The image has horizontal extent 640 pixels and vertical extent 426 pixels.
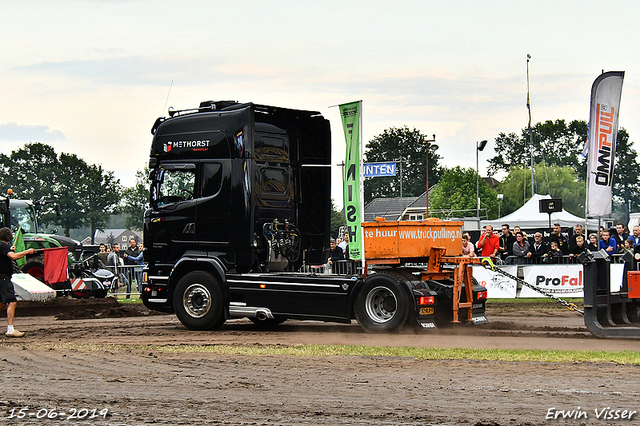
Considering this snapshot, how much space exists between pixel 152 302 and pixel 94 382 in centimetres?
615

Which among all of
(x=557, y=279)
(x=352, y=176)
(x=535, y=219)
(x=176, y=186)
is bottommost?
(x=557, y=279)

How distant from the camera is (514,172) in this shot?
102188 millimetres

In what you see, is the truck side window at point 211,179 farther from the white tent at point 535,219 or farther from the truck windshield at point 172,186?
the white tent at point 535,219

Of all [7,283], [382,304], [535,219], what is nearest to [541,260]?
[382,304]

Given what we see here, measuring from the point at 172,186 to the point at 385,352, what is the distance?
217 inches

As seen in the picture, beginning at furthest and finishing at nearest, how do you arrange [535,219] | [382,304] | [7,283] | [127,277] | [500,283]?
1. [535,219]
2. [127,277]
3. [500,283]
4. [7,283]
5. [382,304]

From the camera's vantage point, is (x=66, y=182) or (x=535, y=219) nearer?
(x=535, y=219)

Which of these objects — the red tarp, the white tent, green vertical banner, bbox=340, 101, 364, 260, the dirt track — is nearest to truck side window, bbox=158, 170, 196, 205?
the dirt track

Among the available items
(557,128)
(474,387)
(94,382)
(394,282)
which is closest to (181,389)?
(94,382)

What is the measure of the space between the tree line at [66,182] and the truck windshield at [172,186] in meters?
85.8

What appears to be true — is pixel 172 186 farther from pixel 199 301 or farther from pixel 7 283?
pixel 7 283

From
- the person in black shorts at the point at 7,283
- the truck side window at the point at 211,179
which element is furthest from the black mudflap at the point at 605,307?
the person in black shorts at the point at 7,283

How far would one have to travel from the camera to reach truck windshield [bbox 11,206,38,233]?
2345 centimetres

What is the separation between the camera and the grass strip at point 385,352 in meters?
9.98
